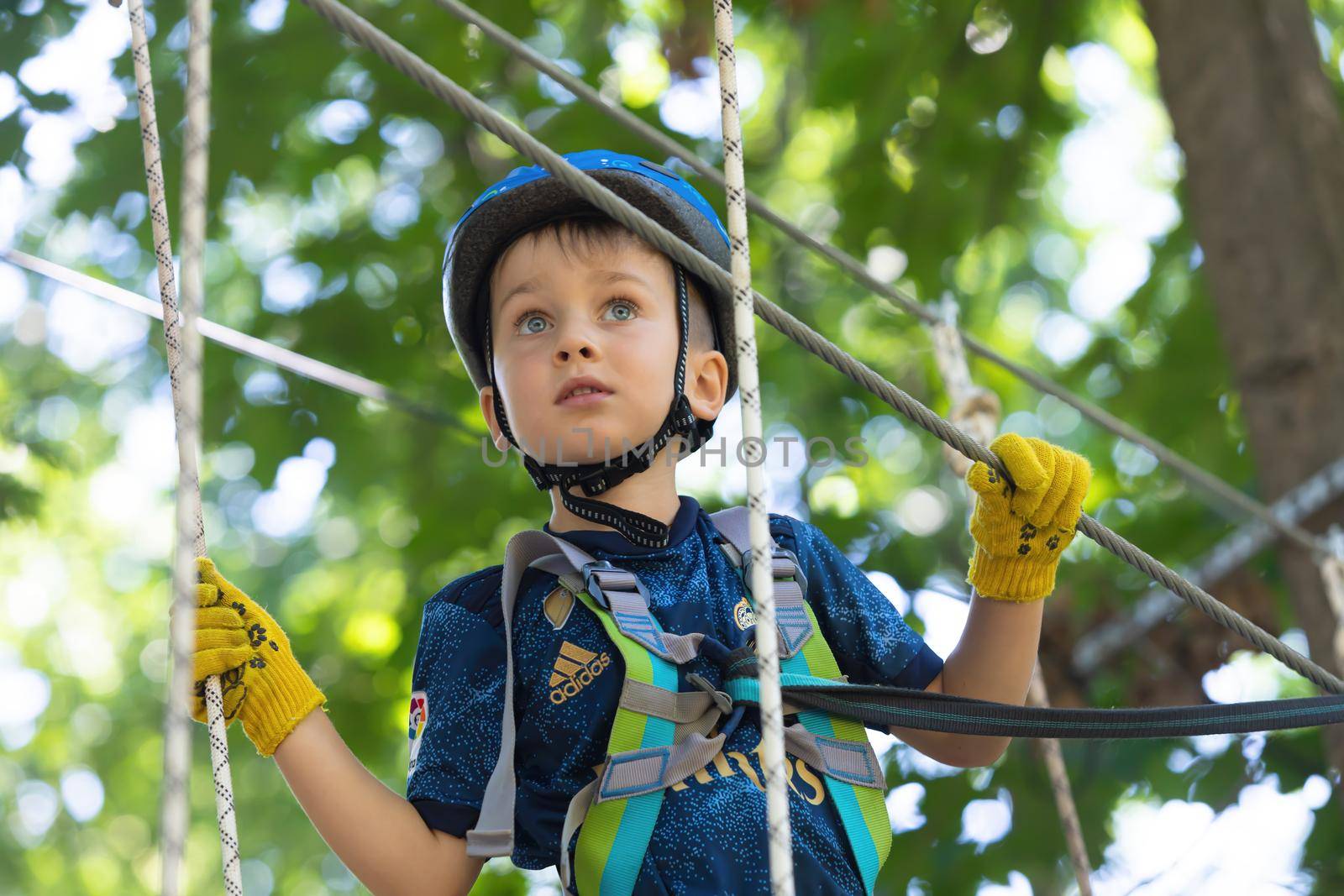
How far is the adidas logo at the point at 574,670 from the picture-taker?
1.62m

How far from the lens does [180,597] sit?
0.92 meters

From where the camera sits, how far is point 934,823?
3.62m

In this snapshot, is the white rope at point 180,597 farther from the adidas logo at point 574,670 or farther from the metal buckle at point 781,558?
the metal buckle at point 781,558

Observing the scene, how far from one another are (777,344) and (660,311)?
2.73 meters

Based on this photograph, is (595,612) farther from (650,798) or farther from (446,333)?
(446,333)

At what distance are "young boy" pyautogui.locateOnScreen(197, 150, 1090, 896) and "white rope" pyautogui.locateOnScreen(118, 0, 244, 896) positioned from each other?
23 centimetres

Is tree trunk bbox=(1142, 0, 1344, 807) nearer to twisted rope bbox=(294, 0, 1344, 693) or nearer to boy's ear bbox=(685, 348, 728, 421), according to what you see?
twisted rope bbox=(294, 0, 1344, 693)

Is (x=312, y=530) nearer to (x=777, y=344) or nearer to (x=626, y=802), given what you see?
(x=777, y=344)

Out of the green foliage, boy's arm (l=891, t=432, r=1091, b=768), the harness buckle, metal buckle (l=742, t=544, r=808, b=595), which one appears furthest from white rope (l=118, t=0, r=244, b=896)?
the green foliage

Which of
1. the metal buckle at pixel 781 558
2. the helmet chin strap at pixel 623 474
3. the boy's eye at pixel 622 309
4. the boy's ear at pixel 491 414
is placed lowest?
the metal buckle at pixel 781 558

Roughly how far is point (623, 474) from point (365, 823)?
1.73 ft

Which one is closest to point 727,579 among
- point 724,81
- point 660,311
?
point 660,311

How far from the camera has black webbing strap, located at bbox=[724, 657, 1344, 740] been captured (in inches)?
62.7

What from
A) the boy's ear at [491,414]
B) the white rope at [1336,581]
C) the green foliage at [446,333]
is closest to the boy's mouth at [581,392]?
the boy's ear at [491,414]
